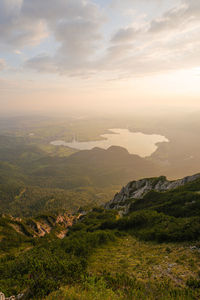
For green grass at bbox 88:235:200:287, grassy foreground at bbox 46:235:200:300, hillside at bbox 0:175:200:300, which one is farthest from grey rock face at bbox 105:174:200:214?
grassy foreground at bbox 46:235:200:300

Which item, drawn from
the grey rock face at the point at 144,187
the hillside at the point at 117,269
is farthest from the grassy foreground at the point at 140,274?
the grey rock face at the point at 144,187

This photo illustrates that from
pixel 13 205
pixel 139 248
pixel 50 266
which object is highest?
pixel 50 266

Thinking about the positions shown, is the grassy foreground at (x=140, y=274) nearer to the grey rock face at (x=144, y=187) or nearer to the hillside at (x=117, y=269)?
the hillside at (x=117, y=269)

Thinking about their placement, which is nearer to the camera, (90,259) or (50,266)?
(50,266)

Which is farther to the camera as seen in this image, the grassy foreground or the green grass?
the green grass

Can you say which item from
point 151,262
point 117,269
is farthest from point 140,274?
point 151,262

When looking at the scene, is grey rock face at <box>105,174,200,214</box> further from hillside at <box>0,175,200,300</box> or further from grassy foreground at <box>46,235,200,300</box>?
grassy foreground at <box>46,235,200,300</box>

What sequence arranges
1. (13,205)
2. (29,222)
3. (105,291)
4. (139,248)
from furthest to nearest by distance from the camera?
1. (13,205)
2. (29,222)
3. (139,248)
4. (105,291)

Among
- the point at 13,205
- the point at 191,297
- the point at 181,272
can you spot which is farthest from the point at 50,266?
the point at 13,205

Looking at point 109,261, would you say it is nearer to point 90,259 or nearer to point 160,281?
point 90,259

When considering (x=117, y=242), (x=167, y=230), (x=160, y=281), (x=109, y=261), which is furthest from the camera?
(x=117, y=242)

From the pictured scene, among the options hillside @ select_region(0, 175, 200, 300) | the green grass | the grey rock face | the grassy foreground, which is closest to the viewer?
the grassy foreground
